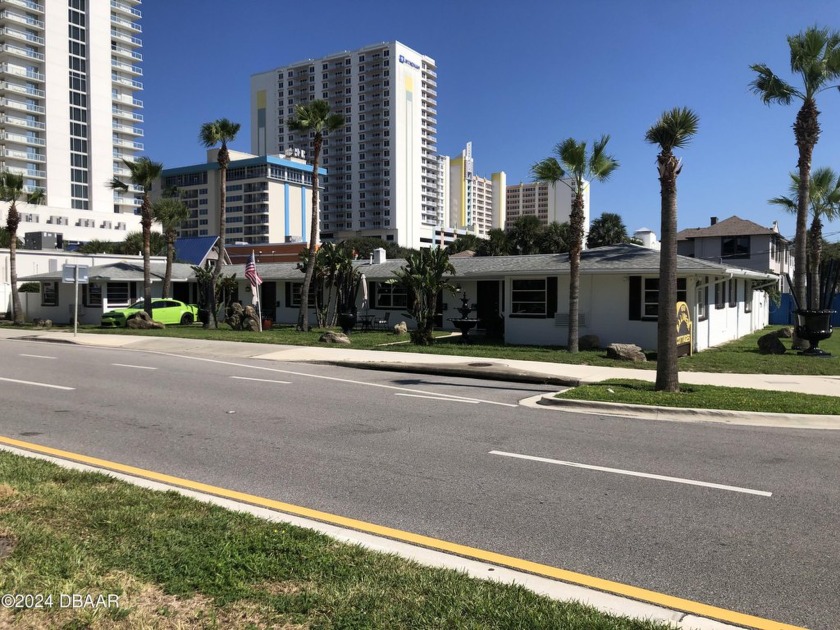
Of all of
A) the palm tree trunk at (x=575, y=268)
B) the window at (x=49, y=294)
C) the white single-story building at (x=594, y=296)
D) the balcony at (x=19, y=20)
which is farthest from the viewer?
the balcony at (x=19, y=20)

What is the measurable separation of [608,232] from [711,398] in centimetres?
4687

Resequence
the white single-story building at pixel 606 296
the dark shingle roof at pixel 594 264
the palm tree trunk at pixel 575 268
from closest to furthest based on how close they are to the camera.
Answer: the palm tree trunk at pixel 575 268 < the dark shingle roof at pixel 594 264 < the white single-story building at pixel 606 296

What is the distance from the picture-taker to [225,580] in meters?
3.98

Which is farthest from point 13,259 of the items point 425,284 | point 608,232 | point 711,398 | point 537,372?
point 608,232

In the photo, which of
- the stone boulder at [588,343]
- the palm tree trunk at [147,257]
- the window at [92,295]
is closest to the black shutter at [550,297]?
the stone boulder at [588,343]

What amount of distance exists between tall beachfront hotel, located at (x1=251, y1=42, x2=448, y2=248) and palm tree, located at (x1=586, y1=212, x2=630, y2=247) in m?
93.4

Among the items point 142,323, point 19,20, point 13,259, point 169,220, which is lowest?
point 142,323

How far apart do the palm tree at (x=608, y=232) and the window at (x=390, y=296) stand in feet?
100.0

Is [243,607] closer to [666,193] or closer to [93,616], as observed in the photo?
[93,616]

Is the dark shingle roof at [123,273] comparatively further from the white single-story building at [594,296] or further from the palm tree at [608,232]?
the palm tree at [608,232]

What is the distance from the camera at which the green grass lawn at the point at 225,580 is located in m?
3.56

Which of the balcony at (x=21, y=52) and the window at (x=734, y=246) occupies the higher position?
the balcony at (x=21, y=52)

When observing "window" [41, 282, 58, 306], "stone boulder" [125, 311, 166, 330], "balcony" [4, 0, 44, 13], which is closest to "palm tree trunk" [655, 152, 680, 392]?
"stone boulder" [125, 311, 166, 330]

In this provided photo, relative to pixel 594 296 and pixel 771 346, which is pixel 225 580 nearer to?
pixel 594 296
